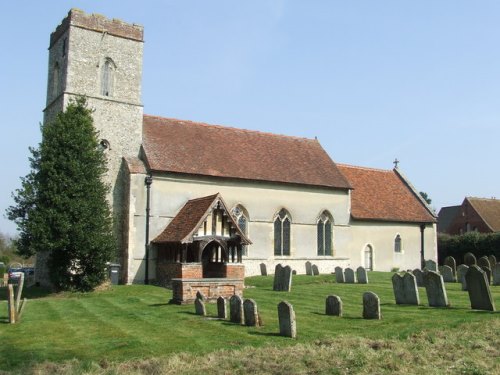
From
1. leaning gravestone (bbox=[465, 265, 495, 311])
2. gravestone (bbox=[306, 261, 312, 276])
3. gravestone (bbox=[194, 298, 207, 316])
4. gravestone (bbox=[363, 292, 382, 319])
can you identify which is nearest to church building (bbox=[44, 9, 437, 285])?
gravestone (bbox=[306, 261, 312, 276])

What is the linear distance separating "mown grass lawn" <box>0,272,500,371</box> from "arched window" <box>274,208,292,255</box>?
10.4 metres

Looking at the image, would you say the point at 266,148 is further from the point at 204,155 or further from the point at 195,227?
the point at 195,227

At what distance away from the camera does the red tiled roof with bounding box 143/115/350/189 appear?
1107 inches

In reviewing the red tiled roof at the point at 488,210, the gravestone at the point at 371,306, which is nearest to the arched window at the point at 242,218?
the gravestone at the point at 371,306

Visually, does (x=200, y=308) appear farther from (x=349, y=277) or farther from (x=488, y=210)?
(x=488, y=210)

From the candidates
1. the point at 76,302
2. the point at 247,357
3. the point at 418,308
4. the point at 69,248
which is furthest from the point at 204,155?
the point at 247,357

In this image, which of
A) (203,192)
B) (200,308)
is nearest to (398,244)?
(203,192)

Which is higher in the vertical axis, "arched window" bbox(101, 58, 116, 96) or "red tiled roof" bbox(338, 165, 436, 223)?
"arched window" bbox(101, 58, 116, 96)

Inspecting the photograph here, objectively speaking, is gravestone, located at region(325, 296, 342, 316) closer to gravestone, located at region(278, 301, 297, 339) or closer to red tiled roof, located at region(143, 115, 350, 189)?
gravestone, located at region(278, 301, 297, 339)

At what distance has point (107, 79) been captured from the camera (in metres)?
28.2

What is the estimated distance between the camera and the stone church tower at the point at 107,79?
2714 centimetres

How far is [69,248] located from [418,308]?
14.8 metres

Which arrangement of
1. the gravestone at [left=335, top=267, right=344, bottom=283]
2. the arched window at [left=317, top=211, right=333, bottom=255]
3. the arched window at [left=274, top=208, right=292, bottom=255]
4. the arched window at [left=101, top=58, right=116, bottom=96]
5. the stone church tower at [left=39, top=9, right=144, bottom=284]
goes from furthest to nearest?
the arched window at [left=317, top=211, right=333, bottom=255] < the arched window at [left=274, top=208, right=292, bottom=255] < the arched window at [left=101, top=58, right=116, bottom=96] < the stone church tower at [left=39, top=9, right=144, bottom=284] < the gravestone at [left=335, top=267, right=344, bottom=283]

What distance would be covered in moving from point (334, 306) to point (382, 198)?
23.1m
